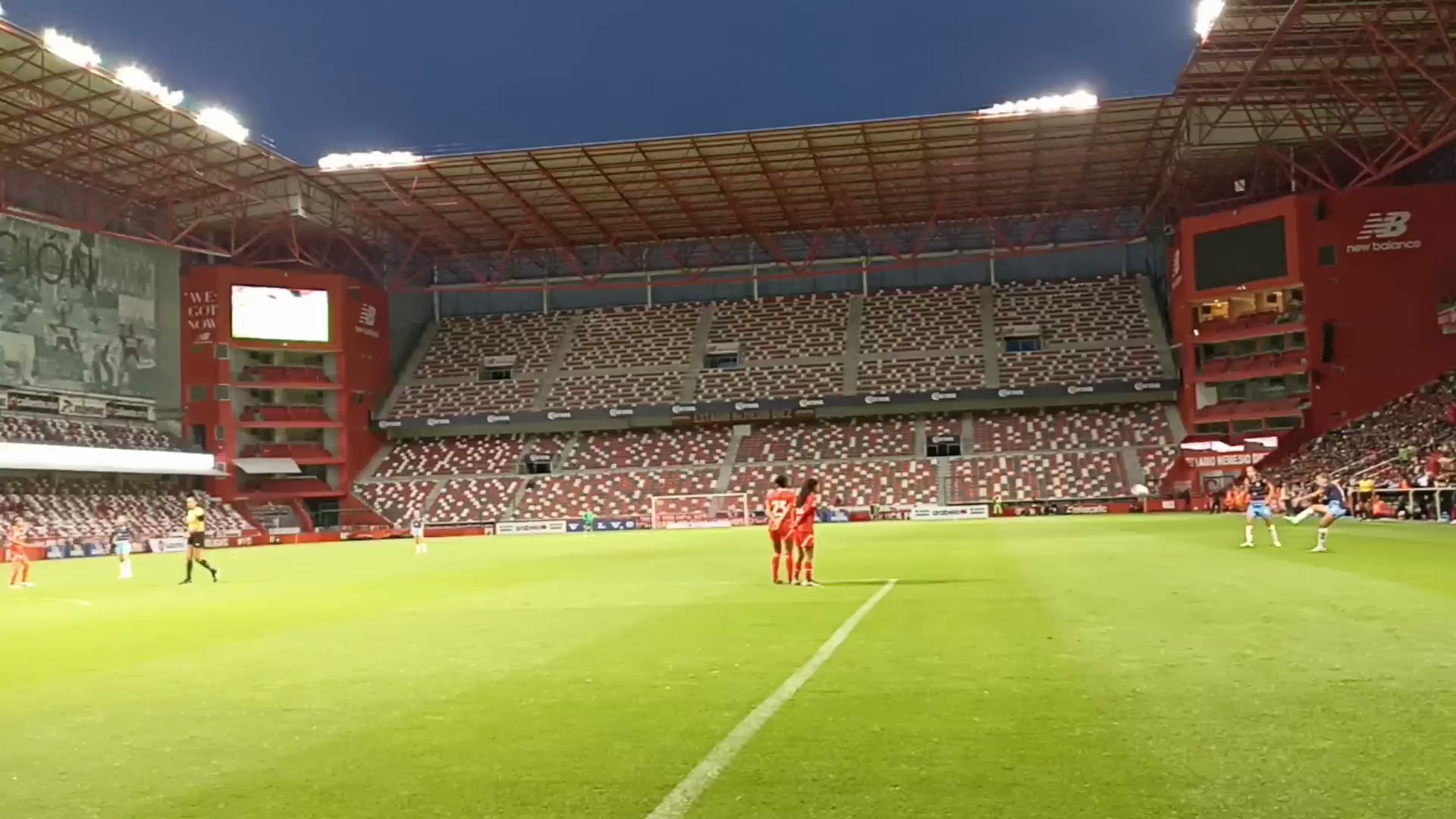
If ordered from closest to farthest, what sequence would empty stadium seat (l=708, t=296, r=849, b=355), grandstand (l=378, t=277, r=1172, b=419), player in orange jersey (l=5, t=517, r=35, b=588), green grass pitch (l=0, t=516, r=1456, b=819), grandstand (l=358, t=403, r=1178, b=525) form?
green grass pitch (l=0, t=516, r=1456, b=819) → player in orange jersey (l=5, t=517, r=35, b=588) → grandstand (l=358, t=403, r=1178, b=525) → grandstand (l=378, t=277, r=1172, b=419) → empty stadium seat (l=708, t=296, r=849, b=355)

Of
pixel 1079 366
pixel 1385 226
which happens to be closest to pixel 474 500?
pixel 1079 366

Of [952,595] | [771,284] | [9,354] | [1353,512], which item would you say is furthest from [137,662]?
[771,284]

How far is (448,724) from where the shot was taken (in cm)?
831

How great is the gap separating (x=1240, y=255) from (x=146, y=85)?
54203 mm

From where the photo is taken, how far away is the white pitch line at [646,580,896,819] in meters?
5.88

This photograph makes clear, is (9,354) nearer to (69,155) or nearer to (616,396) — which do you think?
(69,155)

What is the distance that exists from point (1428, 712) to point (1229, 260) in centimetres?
6059

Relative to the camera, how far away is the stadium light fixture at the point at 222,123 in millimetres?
49750

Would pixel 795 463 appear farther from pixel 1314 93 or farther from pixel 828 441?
pixel 1314 93

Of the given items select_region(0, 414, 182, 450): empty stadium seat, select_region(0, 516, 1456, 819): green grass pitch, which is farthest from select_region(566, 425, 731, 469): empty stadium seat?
select_region(0, 516, 1456, 819): green grass pitch

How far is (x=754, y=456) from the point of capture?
7462cm

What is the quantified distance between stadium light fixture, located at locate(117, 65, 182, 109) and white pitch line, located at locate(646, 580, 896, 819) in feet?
146

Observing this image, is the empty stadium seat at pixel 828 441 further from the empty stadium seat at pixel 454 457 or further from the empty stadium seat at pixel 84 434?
Result: the empty stadium seat at pixel 84 434

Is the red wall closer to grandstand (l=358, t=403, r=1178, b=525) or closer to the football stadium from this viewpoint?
the football stadium
